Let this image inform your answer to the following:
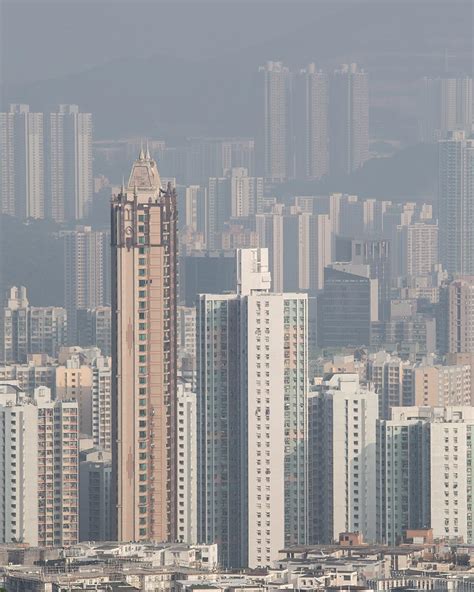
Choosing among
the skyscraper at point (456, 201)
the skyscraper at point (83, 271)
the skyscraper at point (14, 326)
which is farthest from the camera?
the skyscraper at point (456, 201)

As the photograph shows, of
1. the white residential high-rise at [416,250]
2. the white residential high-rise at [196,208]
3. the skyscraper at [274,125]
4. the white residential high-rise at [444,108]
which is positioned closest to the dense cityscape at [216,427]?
the white residential high-rise at [196,208]

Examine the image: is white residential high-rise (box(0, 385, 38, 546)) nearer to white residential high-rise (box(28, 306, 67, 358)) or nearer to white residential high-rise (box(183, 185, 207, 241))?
white residential high-rise (box(28, 306, 67, 358))

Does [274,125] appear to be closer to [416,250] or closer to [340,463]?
[416,250]

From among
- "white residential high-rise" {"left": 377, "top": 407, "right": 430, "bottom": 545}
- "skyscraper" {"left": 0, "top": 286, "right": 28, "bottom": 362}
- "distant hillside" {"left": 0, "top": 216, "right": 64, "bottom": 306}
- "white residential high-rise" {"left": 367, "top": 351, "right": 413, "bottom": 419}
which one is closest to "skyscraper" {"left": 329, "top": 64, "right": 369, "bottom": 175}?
"distant hillside" {"left": 0, "top": 216, "right": 64, "bottom": 306}

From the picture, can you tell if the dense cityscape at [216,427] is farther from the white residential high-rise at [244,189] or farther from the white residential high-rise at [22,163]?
the white residential high-rise at [244,189]

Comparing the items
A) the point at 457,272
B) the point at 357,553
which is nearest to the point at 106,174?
the point at 457,272

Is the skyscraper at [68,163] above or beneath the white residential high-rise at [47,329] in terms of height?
above
